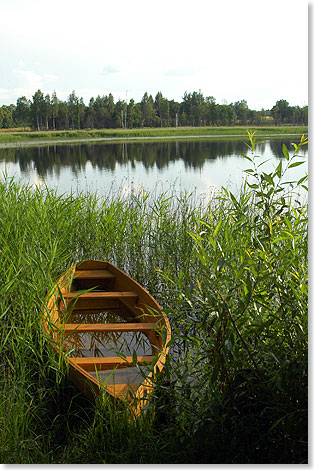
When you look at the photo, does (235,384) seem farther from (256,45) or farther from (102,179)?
(102,179)

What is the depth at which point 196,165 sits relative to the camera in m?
16.8

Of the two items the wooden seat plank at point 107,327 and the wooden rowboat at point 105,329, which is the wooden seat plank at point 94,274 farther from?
the wooden seat plank at point 107,327

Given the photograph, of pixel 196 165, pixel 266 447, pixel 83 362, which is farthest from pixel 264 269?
pixel 196 165

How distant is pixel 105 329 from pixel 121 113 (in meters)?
42.0

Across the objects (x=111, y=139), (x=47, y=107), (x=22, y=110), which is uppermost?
(x=47, y=107)

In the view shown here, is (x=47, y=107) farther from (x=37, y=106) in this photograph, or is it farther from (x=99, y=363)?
(x=99, y=363)

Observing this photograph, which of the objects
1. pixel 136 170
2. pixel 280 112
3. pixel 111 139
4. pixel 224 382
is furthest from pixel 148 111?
pixel 224 382

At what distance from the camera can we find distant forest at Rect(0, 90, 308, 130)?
39.9 metres

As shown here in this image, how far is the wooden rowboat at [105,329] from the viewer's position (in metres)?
2.66

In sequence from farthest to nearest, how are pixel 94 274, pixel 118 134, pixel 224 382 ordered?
pixel 118 134 < pixel 94 274 < pixel 224 382

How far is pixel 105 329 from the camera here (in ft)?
10.8

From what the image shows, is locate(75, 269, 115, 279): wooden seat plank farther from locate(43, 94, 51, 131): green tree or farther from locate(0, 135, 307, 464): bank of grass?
locate(43, 94, 51, 131): green tree

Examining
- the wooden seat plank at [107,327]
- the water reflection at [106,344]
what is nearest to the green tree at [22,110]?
the water reflection at [106,344]

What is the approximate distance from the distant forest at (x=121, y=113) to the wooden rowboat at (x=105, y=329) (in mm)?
35352
